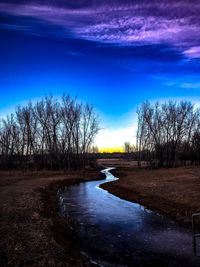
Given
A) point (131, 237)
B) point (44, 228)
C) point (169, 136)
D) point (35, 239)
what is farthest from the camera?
point (169, 136)

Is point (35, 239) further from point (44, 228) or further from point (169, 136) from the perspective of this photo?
point (169, 136)

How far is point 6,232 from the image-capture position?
1315 centimetres

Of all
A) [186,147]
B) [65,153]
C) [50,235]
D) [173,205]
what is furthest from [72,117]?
[50,235]

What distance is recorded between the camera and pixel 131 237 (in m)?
14.6

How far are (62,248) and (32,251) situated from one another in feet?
4.22

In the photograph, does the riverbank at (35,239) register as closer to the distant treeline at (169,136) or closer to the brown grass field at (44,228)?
the brown grass field at (44,228)

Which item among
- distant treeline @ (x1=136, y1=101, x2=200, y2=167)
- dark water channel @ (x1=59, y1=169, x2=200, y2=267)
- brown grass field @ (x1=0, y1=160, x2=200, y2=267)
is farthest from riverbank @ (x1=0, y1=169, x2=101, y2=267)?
distant treeline @ (x1=136, y1=101, x2=200, y2=167)

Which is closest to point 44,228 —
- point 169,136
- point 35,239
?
point 35,239

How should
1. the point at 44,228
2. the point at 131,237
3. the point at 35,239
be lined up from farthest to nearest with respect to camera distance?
the point at 131,237, the point at 44,228, the point at 35,239

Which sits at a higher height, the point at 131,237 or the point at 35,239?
the point at 35,239

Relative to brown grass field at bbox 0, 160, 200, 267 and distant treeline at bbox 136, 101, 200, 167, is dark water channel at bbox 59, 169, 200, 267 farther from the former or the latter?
distant treeline at bbox 136, 101, 200, 167

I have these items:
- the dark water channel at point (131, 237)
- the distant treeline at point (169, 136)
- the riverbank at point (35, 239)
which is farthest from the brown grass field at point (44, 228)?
the distant treeline at point (169, 136)

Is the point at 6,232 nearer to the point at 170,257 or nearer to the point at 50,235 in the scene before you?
the point at 50,235

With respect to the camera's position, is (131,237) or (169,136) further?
(169,136)
